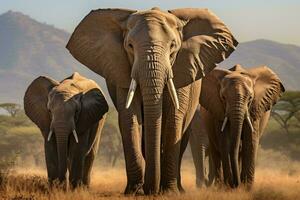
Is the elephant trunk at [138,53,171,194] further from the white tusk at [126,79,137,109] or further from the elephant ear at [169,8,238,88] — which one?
the elephant ear at [169,8,238,88]

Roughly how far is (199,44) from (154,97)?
1.63 metres

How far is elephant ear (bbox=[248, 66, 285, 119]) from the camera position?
13070mm

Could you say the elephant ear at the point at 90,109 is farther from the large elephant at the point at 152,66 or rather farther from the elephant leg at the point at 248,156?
the elephant leg at the point at 248,156

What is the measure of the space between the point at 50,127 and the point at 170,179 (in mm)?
3108

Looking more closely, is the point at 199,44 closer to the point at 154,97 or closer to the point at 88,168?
the point at 154,97

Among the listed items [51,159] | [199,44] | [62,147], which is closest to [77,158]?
[62,147]

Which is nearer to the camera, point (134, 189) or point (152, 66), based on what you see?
point (152, 66)

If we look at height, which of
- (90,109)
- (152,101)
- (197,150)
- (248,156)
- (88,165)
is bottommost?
(197,150)

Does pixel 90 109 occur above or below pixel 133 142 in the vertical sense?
below

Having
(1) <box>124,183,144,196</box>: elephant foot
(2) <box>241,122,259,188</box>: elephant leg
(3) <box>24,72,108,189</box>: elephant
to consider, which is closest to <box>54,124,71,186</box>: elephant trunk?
(3) <box>24,72,108,189</box>: elephant

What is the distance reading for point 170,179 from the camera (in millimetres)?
10156

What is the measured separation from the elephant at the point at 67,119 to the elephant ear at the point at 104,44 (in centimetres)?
185

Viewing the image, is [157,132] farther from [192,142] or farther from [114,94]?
[192,142]

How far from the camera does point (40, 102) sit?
13.5 meters
